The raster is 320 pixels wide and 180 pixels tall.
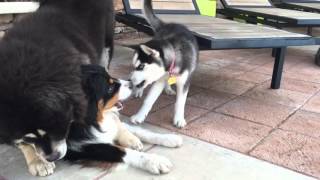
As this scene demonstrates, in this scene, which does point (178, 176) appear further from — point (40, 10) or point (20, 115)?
point (40, 10)

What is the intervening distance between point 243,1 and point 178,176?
13.8 feet

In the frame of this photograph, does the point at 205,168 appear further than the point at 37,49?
Yes

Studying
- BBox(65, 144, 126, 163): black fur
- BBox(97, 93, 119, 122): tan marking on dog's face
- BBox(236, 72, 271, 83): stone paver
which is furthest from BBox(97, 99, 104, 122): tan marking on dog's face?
BBox(236, 72, 271, 83): stone paver

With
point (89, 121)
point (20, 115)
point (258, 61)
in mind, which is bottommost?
point (258, 61)

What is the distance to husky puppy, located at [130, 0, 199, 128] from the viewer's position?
2.65 meters

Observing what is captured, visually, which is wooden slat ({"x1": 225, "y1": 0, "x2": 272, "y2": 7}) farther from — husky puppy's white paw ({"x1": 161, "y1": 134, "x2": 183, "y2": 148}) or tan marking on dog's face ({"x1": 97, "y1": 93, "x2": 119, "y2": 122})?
tan marking on dog's face ({"x1": 97, "y1": 93, "x2": 119, "y2": 122})

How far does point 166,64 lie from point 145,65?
0.17 metres

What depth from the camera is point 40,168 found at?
212cm

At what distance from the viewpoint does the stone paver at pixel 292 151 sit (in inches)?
90.9

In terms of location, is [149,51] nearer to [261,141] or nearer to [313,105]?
[261,141]

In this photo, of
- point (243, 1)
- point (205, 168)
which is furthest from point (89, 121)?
point (243, 1)

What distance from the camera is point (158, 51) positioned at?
2.70m

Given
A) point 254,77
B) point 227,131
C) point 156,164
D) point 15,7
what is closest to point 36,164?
point 156,164

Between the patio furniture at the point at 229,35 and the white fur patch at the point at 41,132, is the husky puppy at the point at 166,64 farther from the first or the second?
the white fur patch at the point at 41,132
